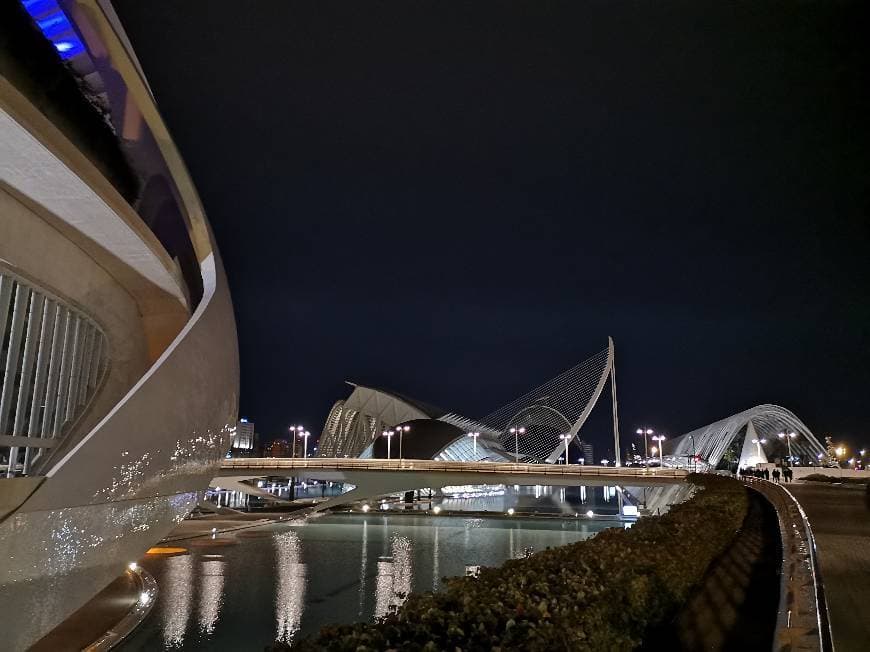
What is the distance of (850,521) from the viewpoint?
1346 cm

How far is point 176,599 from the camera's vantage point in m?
13.7

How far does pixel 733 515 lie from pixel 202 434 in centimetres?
1013

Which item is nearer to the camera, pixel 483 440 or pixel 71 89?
pixel 71 89

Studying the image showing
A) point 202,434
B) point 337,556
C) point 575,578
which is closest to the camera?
point 575,578

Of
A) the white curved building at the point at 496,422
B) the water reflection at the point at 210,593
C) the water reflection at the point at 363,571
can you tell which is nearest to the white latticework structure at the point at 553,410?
the white curved building at the point at 496,422

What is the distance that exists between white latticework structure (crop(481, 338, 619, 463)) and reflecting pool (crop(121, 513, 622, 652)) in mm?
29941

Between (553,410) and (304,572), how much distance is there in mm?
49728

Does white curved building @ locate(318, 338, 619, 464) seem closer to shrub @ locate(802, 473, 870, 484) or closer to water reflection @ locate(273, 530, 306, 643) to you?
shrub @ locate(802, 473, 870, 484)

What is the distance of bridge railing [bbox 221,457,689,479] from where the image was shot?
116 ft

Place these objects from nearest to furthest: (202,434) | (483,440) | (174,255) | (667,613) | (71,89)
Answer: (667,613) < (71,89) < (202,434) < (174,255) < (483,440)

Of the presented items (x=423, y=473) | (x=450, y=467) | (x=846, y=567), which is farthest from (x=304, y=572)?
(x=450, y=467)

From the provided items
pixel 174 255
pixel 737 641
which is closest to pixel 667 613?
pixel 737 641

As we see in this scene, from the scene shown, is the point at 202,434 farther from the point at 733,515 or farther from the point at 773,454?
the point at 773,454

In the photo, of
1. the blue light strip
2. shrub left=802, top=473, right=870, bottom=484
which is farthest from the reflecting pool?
shrub left=802, top=473, right=870, bottom=484
